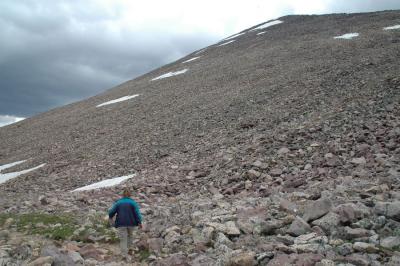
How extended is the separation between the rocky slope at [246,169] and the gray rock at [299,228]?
0.02 metres

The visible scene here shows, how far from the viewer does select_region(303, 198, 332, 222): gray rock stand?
7.77m

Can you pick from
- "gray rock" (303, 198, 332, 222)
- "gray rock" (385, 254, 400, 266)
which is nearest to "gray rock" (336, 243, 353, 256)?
"gray rock" (385, 254, 400, 266)

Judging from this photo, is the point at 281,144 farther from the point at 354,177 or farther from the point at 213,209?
the point at 213,209

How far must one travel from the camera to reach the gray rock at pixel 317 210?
7.77m

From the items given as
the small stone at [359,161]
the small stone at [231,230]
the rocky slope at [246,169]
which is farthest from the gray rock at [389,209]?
the small stone at [359,161]

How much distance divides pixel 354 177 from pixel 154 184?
7.21m

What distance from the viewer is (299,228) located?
7492 millimetres

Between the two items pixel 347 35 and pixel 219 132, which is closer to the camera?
pixel 219 132

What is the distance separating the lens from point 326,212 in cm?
777

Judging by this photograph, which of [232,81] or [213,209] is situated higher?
[232,81]

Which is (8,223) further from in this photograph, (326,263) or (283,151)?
(283,151)

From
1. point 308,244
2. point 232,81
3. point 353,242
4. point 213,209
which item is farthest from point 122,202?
point 232,81

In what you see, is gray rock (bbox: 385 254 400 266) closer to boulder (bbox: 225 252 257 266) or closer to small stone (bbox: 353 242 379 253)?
small stone (bbox: 353 242 379 253)

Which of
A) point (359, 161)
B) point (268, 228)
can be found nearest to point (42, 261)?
point (268, 228)
